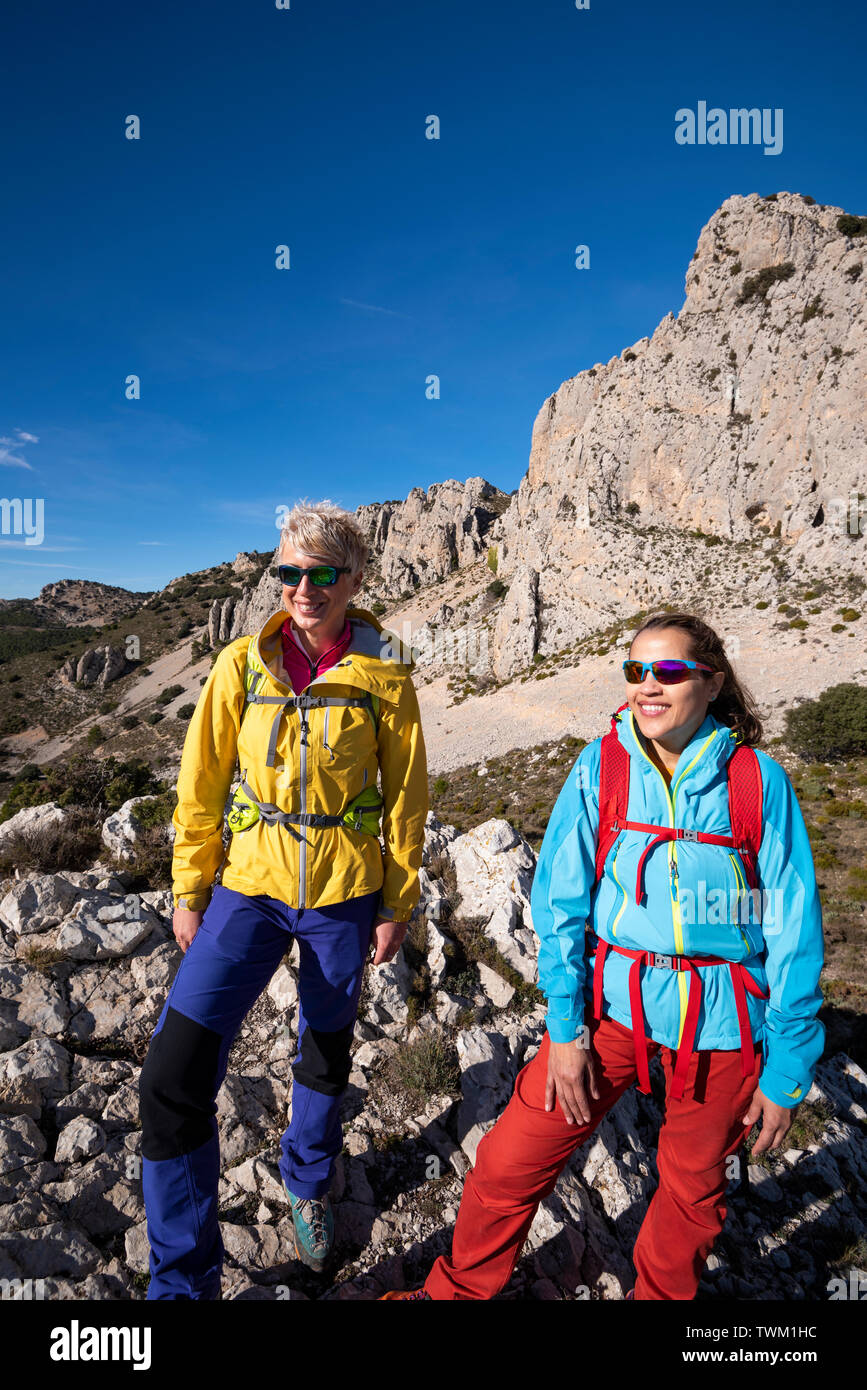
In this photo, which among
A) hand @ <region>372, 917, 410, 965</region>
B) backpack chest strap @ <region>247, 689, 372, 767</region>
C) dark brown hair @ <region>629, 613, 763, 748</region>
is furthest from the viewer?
hand @ <region>372, 917, 410, 965</region>

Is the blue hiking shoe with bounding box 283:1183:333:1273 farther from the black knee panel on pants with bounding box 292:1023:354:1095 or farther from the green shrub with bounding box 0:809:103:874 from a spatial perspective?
the green shrub with bounding box 0:809:103:874

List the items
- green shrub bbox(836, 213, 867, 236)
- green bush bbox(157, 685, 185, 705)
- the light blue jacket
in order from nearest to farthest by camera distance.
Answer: the light blue jacket → green shrub bbox(836, 213, 867, 236) → green bush bbox(157, 685, 185, 705)

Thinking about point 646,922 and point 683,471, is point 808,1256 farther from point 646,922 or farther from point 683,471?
point 683,471

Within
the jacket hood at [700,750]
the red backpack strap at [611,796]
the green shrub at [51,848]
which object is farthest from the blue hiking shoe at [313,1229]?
the green shrub at [51,848]

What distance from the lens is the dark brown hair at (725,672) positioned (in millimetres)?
2178

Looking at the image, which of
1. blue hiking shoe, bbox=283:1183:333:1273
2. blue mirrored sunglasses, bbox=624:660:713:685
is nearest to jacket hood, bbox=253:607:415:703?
blue mirrored sunglasses, bbox=624:660:713:685

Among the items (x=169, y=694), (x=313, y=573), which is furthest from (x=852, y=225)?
(x=169, y=694)

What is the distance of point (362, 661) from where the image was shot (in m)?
2.46

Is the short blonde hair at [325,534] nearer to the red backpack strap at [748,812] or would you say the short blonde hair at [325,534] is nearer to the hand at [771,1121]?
the red backpack strap at [748,812]

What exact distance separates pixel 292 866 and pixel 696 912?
5.14 feet

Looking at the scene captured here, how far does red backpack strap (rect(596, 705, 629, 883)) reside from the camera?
2.13m

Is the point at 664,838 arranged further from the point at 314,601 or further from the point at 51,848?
the point at 51,848
